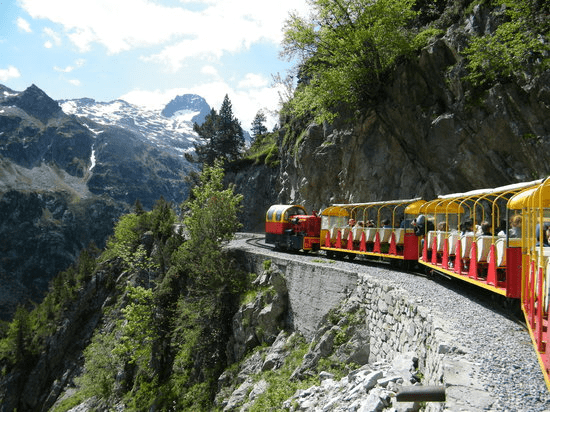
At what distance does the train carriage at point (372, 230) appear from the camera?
51.0 feet

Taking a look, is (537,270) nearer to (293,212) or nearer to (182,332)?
(182,332)

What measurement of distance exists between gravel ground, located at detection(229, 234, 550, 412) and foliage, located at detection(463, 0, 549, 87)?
1043 centimetres

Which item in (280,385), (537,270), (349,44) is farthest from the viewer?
(349,44)

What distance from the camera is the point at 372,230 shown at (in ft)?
56.4

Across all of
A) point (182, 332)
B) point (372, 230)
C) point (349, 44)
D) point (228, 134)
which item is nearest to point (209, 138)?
point (228, 134)

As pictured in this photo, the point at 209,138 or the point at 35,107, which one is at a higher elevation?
the point at 35,107

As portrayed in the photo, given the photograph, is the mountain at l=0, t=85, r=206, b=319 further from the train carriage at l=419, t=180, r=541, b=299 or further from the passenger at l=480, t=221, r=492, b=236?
the passenger at l=480, t=221, r=492, b=236

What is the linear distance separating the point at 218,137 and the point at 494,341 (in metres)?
55.6

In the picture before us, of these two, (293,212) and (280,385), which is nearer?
(280,385)

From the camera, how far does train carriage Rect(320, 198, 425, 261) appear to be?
51.0 ft

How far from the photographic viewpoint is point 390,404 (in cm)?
582
